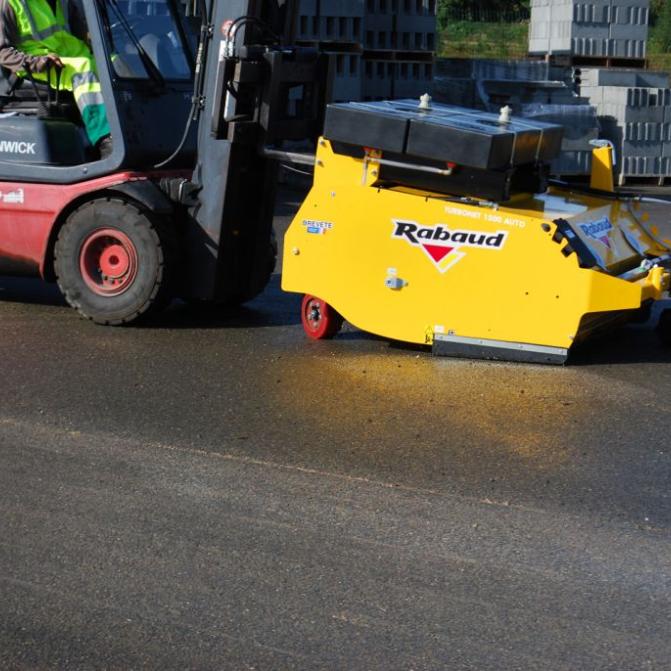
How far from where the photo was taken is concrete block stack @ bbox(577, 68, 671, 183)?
677 inches

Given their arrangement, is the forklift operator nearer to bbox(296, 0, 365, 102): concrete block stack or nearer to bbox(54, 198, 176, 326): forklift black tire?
bbox(54, 198, 176, 326): forklift black tire

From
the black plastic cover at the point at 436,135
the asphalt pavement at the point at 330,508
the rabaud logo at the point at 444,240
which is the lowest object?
the asphalt pavement at the point at 330,508

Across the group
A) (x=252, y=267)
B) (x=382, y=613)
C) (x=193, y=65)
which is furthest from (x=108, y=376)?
(x=382, y=613)

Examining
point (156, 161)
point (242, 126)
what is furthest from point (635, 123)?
point (242, 126)

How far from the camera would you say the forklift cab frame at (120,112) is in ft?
26.5

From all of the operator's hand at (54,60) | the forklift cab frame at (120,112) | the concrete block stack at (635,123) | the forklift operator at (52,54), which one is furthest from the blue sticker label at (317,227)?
the concrete block stack at (635,123)

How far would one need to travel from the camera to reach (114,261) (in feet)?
26.8

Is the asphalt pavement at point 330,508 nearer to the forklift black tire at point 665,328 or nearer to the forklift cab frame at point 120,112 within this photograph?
the forklift black tire at point 665,328

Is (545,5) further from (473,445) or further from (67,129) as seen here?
(473,445)

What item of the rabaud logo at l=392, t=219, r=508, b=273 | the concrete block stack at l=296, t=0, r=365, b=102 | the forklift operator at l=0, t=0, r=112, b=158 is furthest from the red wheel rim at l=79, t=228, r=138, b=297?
the concrete block stack at l=296, t=0, r=365, b=102

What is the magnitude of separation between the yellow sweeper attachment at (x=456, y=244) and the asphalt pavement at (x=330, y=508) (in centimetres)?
24

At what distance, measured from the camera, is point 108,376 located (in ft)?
23.2

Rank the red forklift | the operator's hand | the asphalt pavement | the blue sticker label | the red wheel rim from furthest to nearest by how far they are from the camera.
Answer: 1. the red wheel rim
2. the operator's hand
3. the red forklift
4. the blue sticker label
5. the asphalt pavement

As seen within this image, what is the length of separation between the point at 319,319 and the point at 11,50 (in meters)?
2.55
